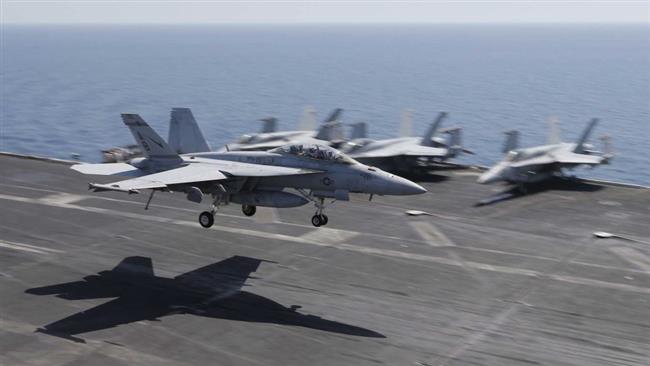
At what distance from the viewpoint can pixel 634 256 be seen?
35.4m

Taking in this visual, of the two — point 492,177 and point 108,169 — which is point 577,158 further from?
point 108,169

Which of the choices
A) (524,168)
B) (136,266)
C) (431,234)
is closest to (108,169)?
(136,266)

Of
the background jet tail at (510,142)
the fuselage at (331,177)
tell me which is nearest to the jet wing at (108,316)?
the fuselage at (331,177)

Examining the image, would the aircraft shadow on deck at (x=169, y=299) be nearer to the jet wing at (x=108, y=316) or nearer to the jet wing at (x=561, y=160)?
the jet wing at (x=108, y=316)

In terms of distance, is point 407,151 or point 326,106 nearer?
point 407,151

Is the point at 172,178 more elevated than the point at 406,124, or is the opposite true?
the point at 406,124

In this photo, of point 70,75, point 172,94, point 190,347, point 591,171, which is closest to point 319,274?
point 190,347

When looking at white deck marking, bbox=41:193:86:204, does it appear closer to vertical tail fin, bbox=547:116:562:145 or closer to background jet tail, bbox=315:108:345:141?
background jet tail, bbox=315:108:345:141

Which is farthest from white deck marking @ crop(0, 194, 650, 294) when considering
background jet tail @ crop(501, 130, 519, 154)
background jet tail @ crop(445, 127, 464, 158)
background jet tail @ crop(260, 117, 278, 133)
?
background jet tail @ crop(501, 130, 519, 154)

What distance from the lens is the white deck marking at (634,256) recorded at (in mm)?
33875

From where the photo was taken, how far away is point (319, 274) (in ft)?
103

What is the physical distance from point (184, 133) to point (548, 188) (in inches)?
1016

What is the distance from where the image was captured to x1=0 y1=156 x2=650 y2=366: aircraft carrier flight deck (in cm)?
2402

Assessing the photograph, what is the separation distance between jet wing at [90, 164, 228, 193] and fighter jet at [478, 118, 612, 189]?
22.7 metres
